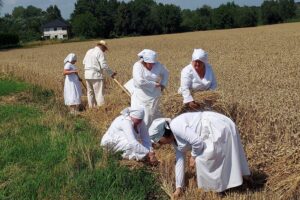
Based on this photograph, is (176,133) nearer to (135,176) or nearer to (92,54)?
(135,176)

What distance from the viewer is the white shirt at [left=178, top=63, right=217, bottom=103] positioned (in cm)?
716

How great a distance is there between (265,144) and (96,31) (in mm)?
78567

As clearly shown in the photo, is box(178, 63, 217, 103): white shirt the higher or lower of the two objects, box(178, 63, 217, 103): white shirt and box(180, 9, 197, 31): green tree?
the lower

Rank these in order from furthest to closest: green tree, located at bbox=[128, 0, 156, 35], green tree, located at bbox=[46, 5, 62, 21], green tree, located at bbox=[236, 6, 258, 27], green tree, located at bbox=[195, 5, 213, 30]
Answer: green tree, located at bbox=[46, 5, 62, 21] < green tree, located at bbox=[195, 5, 213, 30] < green tree, located at bbox=[236, 6, 258, 27] < green tree, located at bbox=[128, 0, 156, 35]

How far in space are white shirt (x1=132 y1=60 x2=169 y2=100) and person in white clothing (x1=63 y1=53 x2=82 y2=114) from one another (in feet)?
13.7

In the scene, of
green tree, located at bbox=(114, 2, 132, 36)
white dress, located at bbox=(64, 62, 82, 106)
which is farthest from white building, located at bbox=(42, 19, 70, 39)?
white dress, located at bbox=(64, 62, 82, 106)

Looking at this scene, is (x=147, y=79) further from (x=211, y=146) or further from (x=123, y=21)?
(x=123, y=21)

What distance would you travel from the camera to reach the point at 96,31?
83.3 metres

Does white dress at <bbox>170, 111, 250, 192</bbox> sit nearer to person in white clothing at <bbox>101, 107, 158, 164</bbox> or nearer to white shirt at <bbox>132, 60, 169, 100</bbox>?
person in white clothing at <bbox>101, 107, 158, 164</bbox>

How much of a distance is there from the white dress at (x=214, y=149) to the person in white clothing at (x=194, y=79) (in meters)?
1.34

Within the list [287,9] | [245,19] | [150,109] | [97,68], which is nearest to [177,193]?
[150,109]

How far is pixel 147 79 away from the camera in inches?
331

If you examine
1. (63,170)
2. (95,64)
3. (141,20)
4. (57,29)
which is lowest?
(63,170)

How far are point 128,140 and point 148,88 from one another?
5.77 ft
